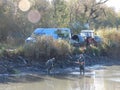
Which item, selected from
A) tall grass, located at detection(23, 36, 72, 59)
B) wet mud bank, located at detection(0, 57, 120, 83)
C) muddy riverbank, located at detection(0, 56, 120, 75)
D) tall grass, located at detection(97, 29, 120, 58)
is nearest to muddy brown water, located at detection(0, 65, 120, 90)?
wet mud bank, located at detection(0, 57, 120, 83)

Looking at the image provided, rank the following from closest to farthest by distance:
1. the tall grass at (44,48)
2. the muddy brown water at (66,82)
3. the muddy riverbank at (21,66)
→ 1. the muddy brown water at (66,82)
2. the muddy riverbank at (21,66)
3. the tall grass at (44,48)

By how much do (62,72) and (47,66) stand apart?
1183mm

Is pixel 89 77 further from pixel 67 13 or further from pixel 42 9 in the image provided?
pixel 67 13

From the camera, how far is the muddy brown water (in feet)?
73.0

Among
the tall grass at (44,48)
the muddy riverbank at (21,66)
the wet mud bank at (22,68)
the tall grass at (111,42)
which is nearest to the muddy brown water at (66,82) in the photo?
the wet mud bank at (22,68)

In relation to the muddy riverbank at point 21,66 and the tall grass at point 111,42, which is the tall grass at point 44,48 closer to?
the muddy riverbank at point 21,66

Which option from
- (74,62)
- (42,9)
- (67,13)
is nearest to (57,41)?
(74,62)

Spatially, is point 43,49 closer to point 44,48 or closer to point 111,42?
point 44,48

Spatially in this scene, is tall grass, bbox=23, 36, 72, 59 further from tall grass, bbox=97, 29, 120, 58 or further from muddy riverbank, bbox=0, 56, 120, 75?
tall grass, bbox=97, 29, 120, 58

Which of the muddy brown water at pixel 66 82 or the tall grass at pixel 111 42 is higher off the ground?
the tall grass at pixel 111 42

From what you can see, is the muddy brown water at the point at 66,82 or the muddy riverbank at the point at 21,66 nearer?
the muddy brown water at the point at 66,82

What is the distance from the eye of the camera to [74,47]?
117 ft

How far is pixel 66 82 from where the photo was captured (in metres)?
24.6

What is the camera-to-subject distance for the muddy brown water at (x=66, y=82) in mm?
22266
